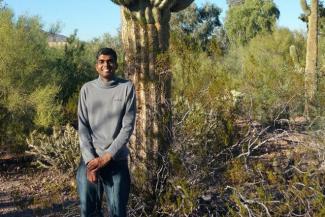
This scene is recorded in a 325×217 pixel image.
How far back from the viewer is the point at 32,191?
725 cm

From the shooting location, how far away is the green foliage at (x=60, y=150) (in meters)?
7.79

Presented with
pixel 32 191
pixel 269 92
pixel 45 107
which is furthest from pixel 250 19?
pixel 269 92

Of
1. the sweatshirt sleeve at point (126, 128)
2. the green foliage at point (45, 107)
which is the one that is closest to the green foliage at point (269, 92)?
the sweatshirt sleeve at point (126, 128)

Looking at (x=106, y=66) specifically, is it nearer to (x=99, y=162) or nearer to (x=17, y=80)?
(x=99, y=162)

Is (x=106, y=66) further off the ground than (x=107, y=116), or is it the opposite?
(x=106, y=66)

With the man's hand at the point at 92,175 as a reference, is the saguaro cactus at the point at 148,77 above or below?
above

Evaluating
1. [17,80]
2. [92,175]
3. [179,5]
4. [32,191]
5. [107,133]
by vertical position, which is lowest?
[32,191]

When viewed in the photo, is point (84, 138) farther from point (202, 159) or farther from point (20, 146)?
point (20, 146)

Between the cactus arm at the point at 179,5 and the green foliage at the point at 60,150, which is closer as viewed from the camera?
the cactus arm at the point at 179,5

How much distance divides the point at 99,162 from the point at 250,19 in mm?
42909

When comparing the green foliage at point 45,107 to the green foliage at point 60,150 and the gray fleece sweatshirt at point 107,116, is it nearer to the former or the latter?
the green foliage at point 60,150

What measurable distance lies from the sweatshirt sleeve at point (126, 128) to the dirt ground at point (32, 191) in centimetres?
164

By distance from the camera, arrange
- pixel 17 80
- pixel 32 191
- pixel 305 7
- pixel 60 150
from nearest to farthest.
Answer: pixel 32 191 → pixel 60 150 → pixel 17 80 → pixel 305 7

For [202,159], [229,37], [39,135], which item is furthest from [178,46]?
[229,37]
